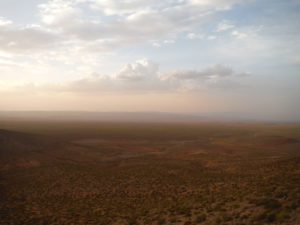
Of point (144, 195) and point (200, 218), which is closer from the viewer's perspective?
point (200, 218)

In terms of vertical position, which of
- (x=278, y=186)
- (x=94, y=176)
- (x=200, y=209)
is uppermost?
(x=278, y=186)

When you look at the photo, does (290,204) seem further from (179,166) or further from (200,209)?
(179,166)

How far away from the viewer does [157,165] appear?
2941cm

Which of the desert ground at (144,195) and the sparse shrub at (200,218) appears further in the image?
the desert ground at (144,195)

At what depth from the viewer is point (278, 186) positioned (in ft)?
42.8

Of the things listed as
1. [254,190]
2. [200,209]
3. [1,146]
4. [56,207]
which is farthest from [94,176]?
[1,146]

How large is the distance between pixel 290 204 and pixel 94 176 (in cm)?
1992

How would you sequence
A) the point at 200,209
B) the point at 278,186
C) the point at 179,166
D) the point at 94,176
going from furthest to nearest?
the point at 179,166 → the point at 94,176 → the point at 278,186 → the point at 200,209

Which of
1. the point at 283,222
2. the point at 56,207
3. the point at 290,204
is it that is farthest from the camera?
the point at 56,207

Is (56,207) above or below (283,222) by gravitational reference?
below

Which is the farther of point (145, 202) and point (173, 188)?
point (173, 188)

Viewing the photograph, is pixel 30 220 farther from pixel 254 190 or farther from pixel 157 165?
pixel 157 165

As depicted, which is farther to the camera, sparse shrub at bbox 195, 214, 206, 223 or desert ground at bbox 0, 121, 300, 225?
desert ground at bbox 0, 121, 300, 225

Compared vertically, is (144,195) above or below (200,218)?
below
